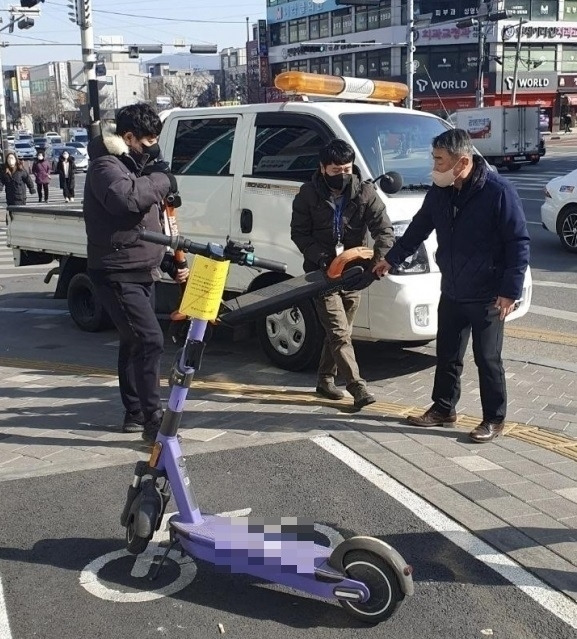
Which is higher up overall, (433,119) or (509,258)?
(433,119)

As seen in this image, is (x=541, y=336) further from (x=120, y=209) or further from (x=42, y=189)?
(x=42, y=189)

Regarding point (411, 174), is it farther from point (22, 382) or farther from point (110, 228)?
point (22, 382)

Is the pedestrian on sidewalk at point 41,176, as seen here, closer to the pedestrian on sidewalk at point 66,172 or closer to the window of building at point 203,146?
the pedestrian on sidewalk at point 66,172

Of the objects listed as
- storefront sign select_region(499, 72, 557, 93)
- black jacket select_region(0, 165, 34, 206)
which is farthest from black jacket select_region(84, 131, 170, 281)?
storefront sign select_region(499, 72, 557, 93)

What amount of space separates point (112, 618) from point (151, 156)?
2.65m

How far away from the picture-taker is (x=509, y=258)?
185 inches

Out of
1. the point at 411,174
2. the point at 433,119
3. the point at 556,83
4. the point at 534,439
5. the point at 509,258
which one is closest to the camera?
the point at 509,258

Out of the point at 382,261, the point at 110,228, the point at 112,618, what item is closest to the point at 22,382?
the point at 110,228

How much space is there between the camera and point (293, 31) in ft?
260

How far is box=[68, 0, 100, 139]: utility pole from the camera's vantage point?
700 inches

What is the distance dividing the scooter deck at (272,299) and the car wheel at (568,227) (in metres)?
10.0

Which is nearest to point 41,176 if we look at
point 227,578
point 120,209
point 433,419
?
point 120,209

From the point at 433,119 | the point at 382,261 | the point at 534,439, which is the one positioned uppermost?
the point at 433,119

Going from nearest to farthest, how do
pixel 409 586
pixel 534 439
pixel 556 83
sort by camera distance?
pixel 409 586 < pixel 534 439 < pixel 556 83
